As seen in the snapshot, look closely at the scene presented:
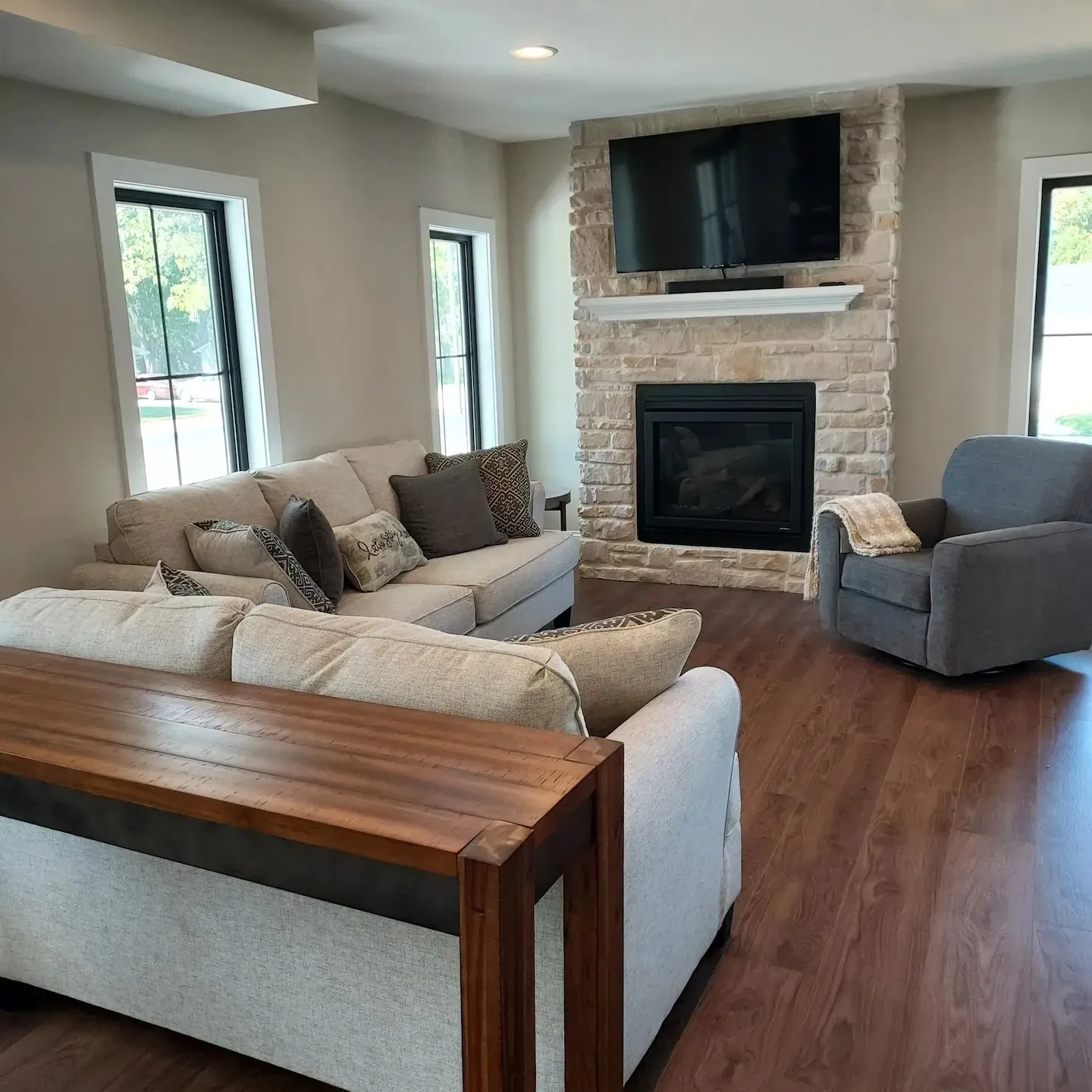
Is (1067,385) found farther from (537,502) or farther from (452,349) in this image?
(452,349)

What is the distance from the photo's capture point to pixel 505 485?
4.78 metres

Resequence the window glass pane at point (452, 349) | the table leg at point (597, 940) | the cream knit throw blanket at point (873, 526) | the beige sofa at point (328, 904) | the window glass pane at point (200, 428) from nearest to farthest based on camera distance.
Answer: the table leg at point (597, 940) < the beige sofa at point (328, 904) < the window glass pane at point (200, 428) < the cream knit throw blanket at point (873, 526) < the window glass pane at point (452, 349)

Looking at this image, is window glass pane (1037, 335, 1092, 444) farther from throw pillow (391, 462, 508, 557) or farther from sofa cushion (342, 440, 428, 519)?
sofa cushion (342, 440, 428, 519)

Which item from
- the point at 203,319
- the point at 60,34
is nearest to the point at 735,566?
the point at 203,319

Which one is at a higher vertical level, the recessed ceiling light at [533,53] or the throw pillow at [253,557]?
the recessed ceiling light at [533,53]

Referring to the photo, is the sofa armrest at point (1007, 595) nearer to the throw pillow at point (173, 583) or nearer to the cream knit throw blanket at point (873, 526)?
the cream knit throw blanket at point (873, 526)

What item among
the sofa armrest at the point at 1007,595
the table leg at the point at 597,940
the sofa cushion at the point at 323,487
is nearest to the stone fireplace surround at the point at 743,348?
the sofa armrest at the point at 1007,595

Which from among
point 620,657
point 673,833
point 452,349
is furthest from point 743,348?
point 673,833

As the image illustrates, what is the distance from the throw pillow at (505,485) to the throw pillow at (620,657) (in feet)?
8.80

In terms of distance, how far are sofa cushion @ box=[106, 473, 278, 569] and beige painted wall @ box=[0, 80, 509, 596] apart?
28 centimetres

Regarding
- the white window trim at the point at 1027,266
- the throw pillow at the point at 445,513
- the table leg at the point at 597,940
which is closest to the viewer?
the table leg at the point at 597,940

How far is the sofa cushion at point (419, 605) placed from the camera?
3.56 m

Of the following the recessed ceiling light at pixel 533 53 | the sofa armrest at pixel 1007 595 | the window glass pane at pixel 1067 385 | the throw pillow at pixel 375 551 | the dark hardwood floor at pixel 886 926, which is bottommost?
the dark hardwood floor at pixel 886 926

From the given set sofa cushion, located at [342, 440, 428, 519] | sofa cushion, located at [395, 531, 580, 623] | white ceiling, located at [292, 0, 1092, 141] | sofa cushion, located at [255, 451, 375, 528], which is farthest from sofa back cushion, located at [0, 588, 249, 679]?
sofa cushion, located at [342, 440, 428, 519]
